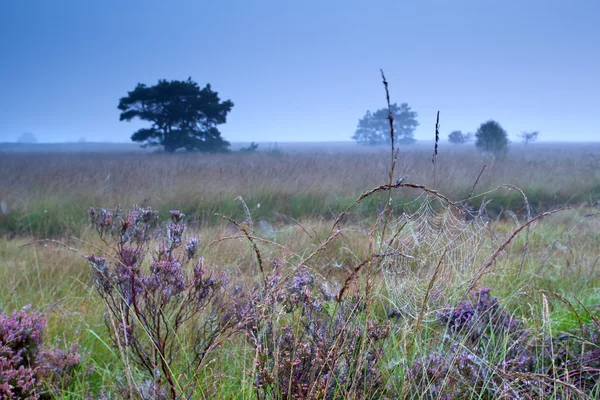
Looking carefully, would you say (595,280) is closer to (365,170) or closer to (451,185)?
(451,185)

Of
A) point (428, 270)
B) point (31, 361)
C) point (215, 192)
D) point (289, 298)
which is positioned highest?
point (289, 298)

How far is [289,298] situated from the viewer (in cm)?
194

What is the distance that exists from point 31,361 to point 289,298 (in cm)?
150

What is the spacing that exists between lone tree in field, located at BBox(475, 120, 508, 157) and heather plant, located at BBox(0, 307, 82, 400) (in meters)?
24.3

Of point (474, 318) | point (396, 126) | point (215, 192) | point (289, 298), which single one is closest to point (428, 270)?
point (474, 318)

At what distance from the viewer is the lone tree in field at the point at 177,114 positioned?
2580 centimetres

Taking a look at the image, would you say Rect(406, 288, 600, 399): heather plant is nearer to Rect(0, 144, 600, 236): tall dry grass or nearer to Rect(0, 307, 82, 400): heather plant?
Rect(0, 307, 82, 400): heather plant

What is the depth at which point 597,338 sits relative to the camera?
7.86ft

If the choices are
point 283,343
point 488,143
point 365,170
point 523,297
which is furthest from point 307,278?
point 488,143

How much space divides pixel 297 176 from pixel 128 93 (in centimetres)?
1870

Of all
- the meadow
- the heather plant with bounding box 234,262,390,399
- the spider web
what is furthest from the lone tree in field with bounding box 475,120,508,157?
the heather plant with bounding box 234,262,390,399

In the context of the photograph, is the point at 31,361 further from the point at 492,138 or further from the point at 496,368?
the point at 492,138

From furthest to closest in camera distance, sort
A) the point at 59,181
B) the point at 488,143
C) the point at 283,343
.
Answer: the point at 488,143 → the point at 59,181 → the point at 283,343

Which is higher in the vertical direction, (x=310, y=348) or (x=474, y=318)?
(x=310, y=348)
